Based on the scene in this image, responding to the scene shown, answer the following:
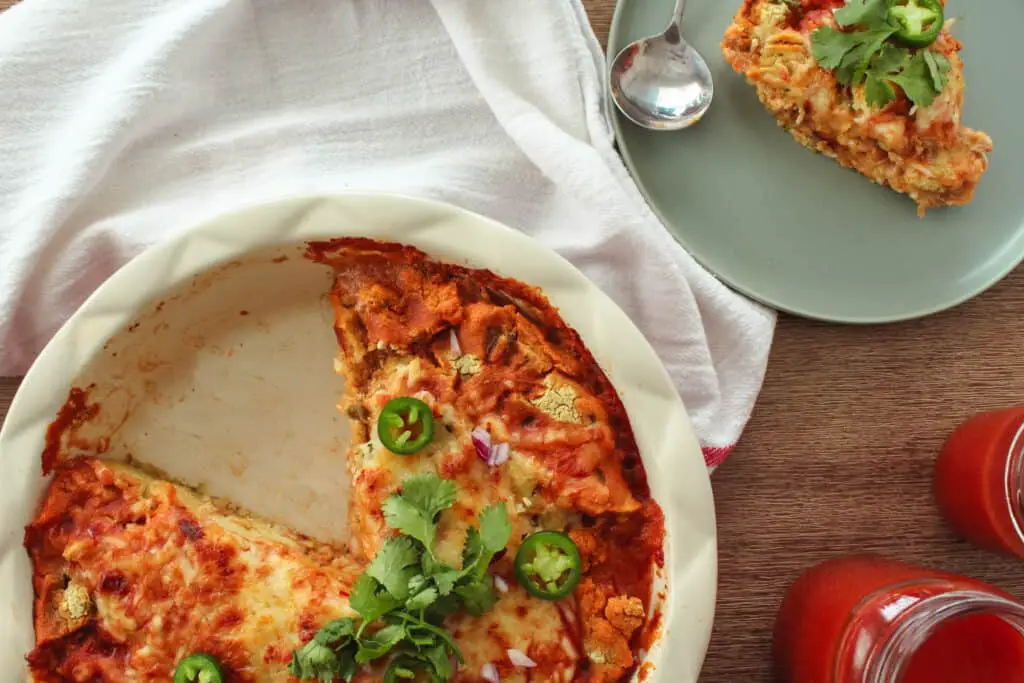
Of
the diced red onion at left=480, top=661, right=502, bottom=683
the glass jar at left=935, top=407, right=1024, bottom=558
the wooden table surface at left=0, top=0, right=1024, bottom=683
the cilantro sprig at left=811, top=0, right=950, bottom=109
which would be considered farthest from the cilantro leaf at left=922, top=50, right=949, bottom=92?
the diced red onion at left=480, top=661, right=502, bottom=683

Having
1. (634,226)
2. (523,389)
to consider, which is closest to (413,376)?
(523,389)

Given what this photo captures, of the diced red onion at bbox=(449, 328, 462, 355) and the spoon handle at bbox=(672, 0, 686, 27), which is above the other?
the spoon handle at bbox=(672, 0, 686, 27)

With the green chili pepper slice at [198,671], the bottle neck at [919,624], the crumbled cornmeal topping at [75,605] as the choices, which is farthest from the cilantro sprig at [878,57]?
the crumbled cornmeal topping at [75,605]

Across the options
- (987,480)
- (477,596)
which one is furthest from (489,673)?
(987,480)

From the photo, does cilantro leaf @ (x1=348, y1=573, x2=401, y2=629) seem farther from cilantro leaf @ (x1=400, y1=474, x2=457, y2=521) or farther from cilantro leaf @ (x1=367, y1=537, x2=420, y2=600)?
cilantro leaf @ (x1=400, y1=474, x2=457, y2=521)

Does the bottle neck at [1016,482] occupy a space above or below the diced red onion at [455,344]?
below

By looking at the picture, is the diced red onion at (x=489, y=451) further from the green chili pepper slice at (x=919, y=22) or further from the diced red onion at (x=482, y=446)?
the green chili pepper slice at (x=919, y=22)
